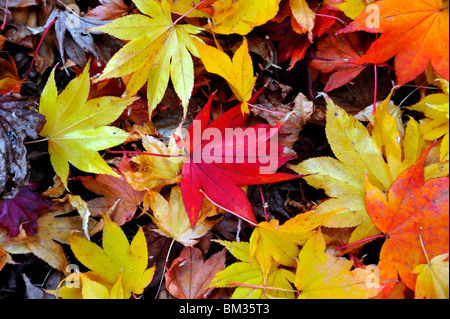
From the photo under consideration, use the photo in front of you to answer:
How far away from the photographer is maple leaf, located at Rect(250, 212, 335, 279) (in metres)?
0.76

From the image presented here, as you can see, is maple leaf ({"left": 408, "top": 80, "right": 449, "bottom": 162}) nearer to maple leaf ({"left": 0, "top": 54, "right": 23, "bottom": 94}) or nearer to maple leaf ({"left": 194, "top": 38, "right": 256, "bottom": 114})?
maple leaf ({"left": 194, "top": 38, "right": 256, "bottom": 114})

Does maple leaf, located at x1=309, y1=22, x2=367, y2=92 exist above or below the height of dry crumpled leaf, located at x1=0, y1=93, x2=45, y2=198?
above

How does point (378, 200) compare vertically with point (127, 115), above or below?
below

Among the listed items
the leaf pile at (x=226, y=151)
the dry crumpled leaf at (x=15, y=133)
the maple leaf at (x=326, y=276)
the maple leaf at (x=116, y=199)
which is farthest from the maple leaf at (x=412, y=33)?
the dry crumpled leaf at (x=15, y=133)

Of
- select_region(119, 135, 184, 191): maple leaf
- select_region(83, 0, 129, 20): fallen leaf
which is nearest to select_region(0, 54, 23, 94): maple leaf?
select_region(83, 0, 129, 20): fallen leaf

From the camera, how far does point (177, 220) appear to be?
856 millimetres

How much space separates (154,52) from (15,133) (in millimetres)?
371

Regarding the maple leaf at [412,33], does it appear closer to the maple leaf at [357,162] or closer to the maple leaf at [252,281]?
the maple leaf at [357,162]

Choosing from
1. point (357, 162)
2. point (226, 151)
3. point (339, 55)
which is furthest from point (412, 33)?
point (226, 151)

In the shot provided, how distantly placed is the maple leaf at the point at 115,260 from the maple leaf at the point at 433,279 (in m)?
0.58
